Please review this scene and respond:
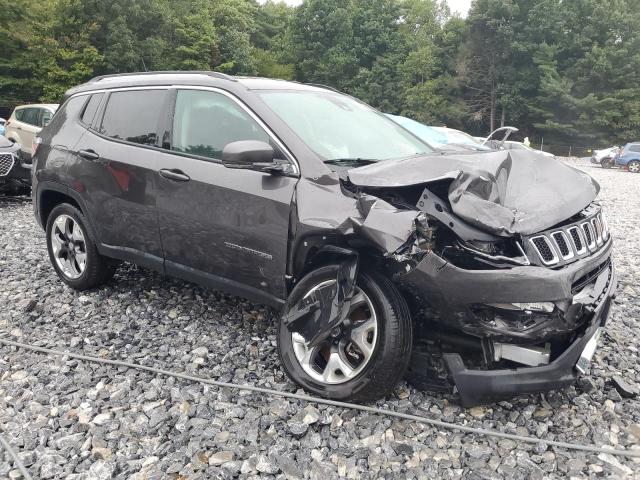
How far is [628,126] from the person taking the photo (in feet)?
136

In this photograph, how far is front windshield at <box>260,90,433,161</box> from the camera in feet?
11.0

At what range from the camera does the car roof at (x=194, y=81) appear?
3.61m

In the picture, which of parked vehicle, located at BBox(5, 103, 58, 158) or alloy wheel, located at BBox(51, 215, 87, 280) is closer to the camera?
alloy wheel, located at BBox(51, 215, 87, 280)

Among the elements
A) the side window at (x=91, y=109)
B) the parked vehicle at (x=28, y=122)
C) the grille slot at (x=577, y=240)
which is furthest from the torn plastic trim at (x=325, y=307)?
the parked vehicle at (x=28, y=122)

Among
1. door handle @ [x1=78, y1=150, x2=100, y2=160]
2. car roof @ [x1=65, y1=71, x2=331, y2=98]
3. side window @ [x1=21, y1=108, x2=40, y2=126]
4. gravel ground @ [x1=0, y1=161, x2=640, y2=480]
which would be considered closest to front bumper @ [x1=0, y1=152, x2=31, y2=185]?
side window @ [x1=21, y1=108, x2=40, y2=126]

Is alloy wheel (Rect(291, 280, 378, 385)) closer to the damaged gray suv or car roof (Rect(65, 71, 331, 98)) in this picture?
the damaged gray suv

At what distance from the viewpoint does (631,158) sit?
25.5 metres

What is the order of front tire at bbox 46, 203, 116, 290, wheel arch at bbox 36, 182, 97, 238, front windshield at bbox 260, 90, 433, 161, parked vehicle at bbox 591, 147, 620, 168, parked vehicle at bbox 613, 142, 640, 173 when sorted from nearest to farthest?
front windshield at bbox 260, 90, 433, 161
wheel arch at bbox 36, 182, 97, 238
front tire at bbox 46, 203, 116, 290
parked vehicle at bbox 613, 142, 640, 173
parked vehicle at bbox 591, 147, 620, 168

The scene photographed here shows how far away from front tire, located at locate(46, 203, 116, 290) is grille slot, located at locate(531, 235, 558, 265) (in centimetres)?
342

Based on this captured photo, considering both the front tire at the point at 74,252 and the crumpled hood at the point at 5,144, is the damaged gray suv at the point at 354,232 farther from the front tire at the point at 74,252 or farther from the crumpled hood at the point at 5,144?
the crumpled hood at the point at 5,144

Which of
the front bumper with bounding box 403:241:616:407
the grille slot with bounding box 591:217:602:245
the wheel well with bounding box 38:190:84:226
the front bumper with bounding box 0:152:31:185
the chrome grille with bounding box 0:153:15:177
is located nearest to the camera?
the front bumper with bounding box 403:241:616:407

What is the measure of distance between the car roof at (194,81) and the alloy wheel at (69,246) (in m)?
1.17

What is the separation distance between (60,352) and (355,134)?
250 cm

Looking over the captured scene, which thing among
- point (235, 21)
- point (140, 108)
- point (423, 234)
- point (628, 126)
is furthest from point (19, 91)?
point (628, 126)
